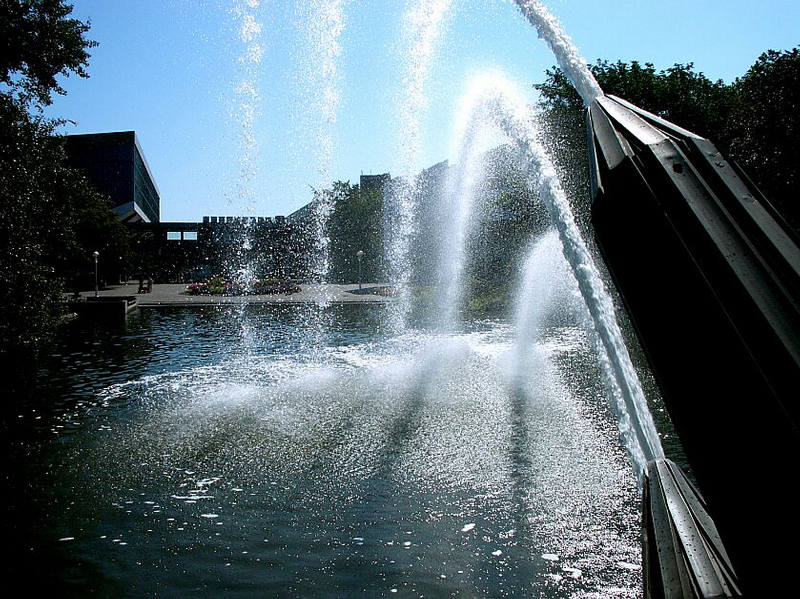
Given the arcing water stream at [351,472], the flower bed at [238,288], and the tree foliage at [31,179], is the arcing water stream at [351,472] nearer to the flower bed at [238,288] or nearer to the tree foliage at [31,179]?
the tree foliage at [31,179]

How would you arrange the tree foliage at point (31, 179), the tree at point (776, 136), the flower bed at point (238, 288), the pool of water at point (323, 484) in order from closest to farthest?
1. the pool of water at point (323, 484)
2. the tree foliage at point (31, 179)
3. the tree at point (776, 136)
4. the flower bed at point (238, 288)

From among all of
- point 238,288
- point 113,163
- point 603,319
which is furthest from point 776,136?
point 113,163

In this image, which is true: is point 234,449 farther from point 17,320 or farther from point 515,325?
point 515,325

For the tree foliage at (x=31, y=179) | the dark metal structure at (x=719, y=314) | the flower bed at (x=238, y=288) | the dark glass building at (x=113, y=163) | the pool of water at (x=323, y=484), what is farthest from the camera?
the dark glass building at (x=113, y=163)

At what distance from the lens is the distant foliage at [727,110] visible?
18.2m

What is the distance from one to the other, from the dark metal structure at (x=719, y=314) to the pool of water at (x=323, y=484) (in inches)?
146

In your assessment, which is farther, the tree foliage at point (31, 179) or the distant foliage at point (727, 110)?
the distant foliage at point (727, 110)

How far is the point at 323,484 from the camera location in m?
6.84

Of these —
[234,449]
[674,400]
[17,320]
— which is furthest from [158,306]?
[674,400]

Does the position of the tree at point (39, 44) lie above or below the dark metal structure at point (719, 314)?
above

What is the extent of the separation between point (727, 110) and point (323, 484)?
1105 inches

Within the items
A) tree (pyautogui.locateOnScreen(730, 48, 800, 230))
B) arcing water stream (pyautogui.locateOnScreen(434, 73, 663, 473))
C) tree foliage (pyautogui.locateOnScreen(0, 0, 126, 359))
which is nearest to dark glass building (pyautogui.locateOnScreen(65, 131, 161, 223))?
tree foliage (pyautogui.locateOnScreen(0, 0, 126, 359))

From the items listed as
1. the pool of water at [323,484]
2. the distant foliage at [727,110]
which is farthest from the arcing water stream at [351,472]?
the distant foliage at [727,110]

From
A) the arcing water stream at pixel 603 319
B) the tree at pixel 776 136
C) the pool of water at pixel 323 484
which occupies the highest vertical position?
the tree at pixel 776 136
